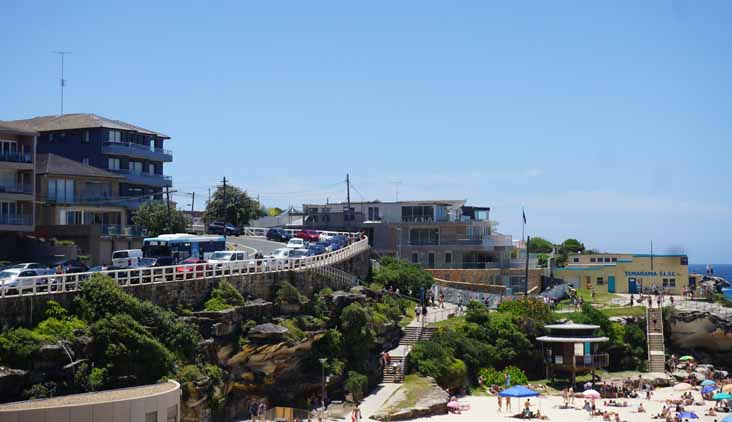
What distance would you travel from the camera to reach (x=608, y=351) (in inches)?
2650

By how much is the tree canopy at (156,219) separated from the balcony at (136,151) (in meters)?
6.35

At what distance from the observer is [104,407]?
30.0 m

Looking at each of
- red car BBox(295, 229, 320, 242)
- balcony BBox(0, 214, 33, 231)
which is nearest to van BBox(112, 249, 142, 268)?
balcony BBox(0, 214, 33, 231)

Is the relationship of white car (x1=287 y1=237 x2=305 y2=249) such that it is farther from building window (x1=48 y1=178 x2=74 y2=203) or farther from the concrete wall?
building window (x1=48 y1=178 x2=74 y2=203)

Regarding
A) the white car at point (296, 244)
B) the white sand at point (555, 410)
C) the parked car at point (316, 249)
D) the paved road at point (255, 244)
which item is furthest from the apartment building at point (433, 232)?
the white sand at point (555, 410)

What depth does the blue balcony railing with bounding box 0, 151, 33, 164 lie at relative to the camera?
5934 centimetres

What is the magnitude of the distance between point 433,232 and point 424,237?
0.92 metres

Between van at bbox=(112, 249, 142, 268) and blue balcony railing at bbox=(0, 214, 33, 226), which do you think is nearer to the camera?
van at bbox=(112, 249, 142, 268)

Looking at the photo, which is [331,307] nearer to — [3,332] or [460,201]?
[3,332]

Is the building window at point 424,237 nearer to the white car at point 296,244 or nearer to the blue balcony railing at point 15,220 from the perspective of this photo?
the white car at point 296,244

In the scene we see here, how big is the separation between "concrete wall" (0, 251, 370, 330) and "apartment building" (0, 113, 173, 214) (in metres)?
26.8

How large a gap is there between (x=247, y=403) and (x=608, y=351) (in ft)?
100

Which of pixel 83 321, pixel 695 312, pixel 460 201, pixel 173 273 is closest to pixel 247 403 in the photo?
pixel 173 273

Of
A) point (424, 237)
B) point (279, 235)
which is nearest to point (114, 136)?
point (279, 235)
